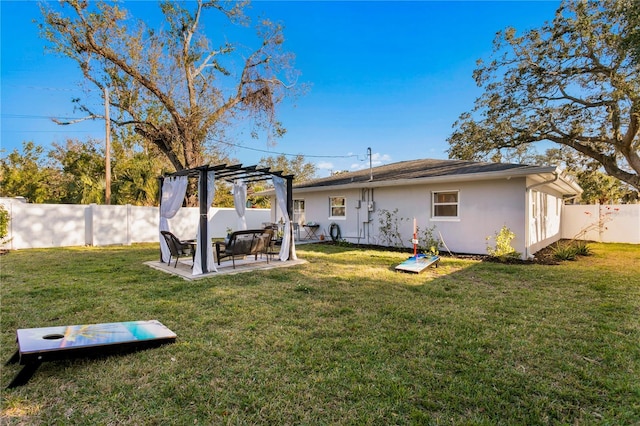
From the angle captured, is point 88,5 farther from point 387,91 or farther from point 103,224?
point 387,91

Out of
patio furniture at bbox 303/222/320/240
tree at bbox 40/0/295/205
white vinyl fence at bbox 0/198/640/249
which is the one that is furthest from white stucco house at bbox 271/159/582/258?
tree at bbox 40/0/295/205

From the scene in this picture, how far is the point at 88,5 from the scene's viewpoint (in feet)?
45.1

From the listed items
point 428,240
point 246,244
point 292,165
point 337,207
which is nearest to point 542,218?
point 428,240

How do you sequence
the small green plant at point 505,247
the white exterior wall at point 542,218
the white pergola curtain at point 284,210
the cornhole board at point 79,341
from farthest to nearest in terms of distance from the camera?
the white exterior wall at point 542,218
the small green plant at point 505,247
the white pergola curtain at point 284,210
the cornhole board at point 79,341

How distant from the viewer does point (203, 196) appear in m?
6.67

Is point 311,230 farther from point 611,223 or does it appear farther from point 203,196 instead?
point 611,223

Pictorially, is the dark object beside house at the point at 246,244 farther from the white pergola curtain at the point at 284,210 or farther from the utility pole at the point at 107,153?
the utility pole at the point at 107,153

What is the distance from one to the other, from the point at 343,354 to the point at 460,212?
26.5 feet

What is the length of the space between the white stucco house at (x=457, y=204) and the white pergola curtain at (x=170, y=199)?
6.28 m

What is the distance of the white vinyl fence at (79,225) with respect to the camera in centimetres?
1099

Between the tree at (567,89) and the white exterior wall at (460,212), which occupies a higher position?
the tree at (567,89)

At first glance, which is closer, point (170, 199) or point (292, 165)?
point (170, 199)

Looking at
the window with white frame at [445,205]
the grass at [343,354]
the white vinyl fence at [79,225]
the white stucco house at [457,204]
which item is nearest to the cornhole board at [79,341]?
the grass at [343,354]

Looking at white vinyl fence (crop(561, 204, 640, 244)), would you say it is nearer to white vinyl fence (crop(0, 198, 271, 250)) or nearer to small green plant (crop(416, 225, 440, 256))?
small green plant (crop(416, 225, 440, 256))
